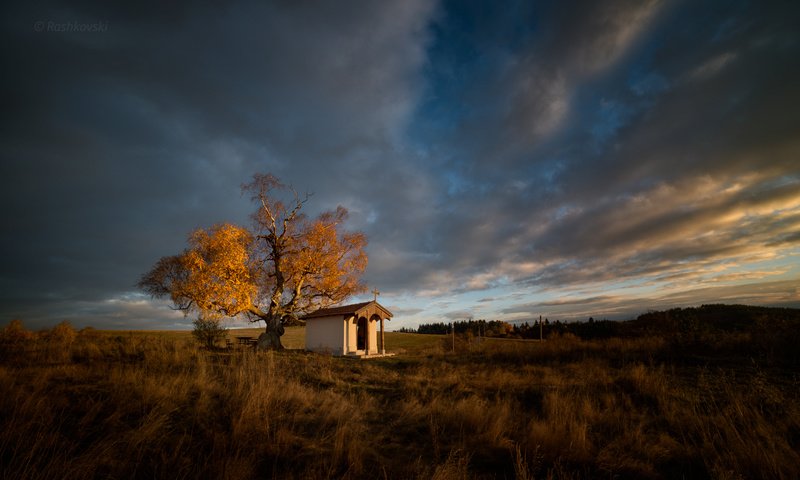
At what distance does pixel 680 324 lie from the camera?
68.1 ft

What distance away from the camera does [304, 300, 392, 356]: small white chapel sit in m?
27.5

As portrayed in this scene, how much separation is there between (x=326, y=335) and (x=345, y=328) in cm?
269

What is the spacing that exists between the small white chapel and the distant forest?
7.27 metres

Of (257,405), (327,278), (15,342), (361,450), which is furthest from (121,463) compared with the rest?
(327,278)

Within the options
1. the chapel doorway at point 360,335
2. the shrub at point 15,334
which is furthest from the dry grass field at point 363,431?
the chapel doorway at point 360,335

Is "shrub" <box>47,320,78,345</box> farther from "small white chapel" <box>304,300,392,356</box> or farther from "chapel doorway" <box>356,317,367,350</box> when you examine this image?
"chapel doorway" <box>356,317,367,350</box>

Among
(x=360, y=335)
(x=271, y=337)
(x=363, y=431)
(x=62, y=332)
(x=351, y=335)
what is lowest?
(x=360, y=335)

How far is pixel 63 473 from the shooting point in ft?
12.2

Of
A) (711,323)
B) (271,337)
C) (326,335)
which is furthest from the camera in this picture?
(326,335)

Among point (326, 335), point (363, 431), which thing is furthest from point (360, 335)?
point (363, 431)

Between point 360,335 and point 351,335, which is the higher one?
point 351,335

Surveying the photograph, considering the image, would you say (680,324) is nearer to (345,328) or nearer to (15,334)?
(345,328)

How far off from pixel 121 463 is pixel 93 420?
1.81 metres

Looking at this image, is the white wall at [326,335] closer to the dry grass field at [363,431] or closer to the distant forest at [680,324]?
the distant forest at [680,324]
